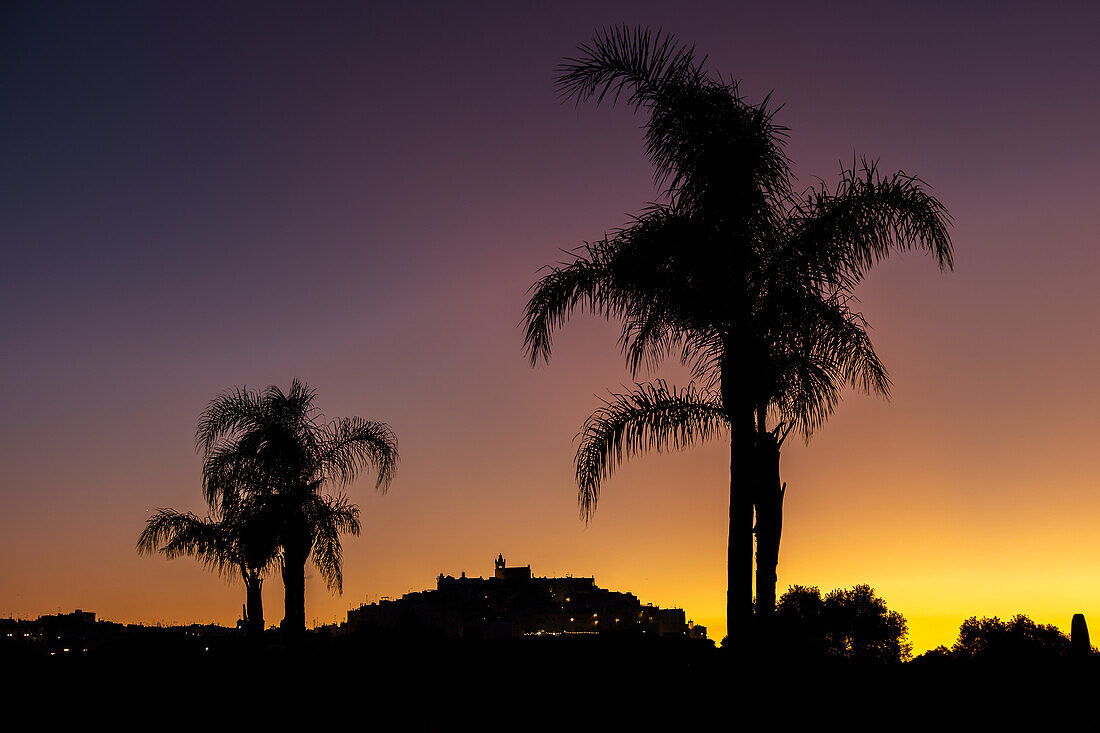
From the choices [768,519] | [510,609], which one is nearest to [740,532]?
[768,519]

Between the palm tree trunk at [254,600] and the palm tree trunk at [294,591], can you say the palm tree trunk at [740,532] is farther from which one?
the palm tree trunk at [254,600]

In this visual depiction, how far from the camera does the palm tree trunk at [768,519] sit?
38.3ft

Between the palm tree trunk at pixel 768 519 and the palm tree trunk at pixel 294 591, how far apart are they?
39.9 feet

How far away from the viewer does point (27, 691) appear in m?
11.0

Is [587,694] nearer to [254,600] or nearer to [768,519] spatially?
[768,519]

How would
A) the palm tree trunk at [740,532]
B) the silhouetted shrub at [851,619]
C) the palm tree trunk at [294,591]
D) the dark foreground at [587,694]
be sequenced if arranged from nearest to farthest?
the dark foreground at [587,694] < the palm tree trunk at [740,532] < the palm tree trunk at [294,591] < the silhouetted shrub at [851,619]

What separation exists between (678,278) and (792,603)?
27449mm

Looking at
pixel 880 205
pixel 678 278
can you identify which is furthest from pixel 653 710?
pixel 880 205

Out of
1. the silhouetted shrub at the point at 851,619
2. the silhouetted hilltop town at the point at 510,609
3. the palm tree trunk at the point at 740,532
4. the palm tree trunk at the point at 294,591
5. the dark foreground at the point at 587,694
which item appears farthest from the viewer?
the silhouetted hilltop town at the point at 510,609

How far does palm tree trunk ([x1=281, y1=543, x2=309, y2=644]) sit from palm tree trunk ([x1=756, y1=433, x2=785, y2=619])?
12.2m

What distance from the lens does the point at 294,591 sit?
21000mm

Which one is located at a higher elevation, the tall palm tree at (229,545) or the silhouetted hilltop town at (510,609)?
the tall palm tree at (229,545)

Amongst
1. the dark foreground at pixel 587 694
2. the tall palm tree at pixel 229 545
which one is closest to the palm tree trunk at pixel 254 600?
the tall palm tree at pixel 229 545

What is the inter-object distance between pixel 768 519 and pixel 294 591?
12.9 meters
